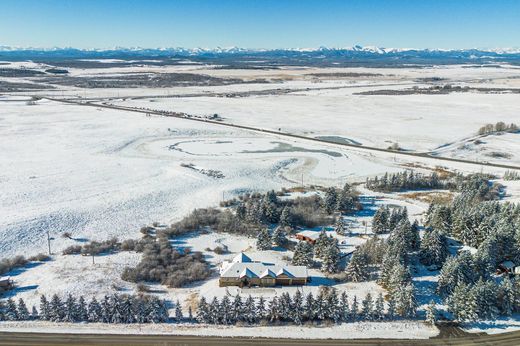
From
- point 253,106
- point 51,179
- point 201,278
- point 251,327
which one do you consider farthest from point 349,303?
point 253,106

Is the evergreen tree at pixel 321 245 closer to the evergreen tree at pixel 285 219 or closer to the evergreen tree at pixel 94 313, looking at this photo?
the evergreen tree at pixel 285 219

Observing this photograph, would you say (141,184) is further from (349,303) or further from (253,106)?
(253,106)

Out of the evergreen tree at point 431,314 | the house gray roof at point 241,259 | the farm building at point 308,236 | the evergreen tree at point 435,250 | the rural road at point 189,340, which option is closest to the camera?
the rural road at point 189,340

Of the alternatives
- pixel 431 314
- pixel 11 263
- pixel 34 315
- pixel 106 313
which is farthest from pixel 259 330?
pixel 11 263

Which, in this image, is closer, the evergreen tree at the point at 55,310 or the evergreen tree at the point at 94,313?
the evergreen tree at the point at 55,310

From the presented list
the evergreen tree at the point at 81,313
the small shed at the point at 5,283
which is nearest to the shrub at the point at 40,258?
the small shed at the point at 5,283

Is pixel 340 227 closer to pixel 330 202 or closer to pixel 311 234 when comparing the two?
pixel 311 234
